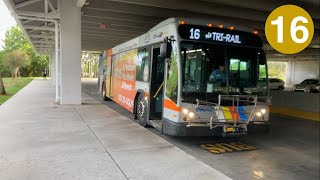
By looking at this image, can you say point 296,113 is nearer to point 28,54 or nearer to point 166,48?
point 166,48

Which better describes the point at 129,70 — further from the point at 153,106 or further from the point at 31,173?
the point at 31,173

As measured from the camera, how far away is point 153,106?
9.38m

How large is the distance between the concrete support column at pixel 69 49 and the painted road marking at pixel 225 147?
27.7 feet

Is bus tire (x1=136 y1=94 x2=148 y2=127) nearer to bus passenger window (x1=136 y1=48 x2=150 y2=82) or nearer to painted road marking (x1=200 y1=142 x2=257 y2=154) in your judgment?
bus passenger window (x1=136 y1=48 x2=150 y2=82)

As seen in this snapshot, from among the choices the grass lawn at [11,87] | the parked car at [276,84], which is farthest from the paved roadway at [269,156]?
the parked car at [276,84]

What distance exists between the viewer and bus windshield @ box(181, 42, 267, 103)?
737 centimetres

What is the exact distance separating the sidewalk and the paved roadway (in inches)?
19.7

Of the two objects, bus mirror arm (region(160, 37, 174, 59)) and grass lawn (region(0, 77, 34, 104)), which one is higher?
bus mirror arm (region(160, 37, 174, 59))

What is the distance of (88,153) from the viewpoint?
21.9 ft

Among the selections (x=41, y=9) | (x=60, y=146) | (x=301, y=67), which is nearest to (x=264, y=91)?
(x=60, y=146)

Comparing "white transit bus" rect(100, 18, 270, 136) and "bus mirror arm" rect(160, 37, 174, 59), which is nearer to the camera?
"white transit bus" rect(100, 18, 270, 136)

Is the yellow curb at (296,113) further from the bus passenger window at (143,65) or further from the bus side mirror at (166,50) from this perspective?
the bus side mirror at (166,50)

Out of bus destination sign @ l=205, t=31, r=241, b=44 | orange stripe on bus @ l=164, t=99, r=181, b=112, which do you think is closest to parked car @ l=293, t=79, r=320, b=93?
bus destination sign @ l=205, t=31, r=241, b=44

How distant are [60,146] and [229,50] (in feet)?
15.3
